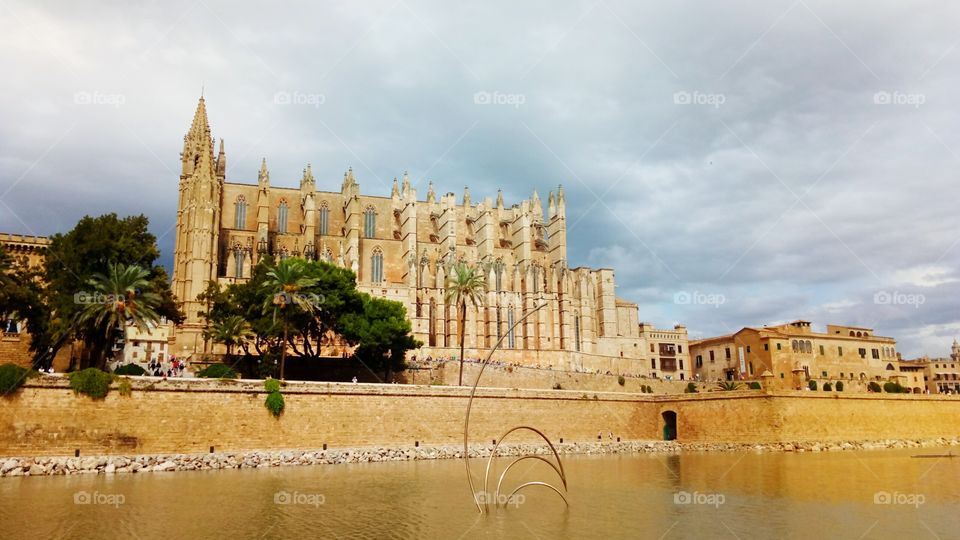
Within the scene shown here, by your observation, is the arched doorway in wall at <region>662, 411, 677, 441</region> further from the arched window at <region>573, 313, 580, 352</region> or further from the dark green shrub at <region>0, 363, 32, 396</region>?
the dark green shrub at <region>0, 363, 32, 396</region>

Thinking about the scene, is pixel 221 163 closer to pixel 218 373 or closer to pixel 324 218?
pixel 324 218

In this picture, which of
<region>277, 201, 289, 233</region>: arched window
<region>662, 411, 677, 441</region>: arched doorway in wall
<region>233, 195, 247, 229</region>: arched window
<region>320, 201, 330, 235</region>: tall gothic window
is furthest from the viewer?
<region>320, 201, 330, 235</region>: tall gothic window

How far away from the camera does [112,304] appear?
30453 mm

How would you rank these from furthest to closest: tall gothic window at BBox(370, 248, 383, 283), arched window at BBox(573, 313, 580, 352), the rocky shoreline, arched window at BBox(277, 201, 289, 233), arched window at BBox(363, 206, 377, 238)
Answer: arched window at BBox(363, 206, 377, 238) → arched window at BBox(573, 313, 580, 352) → arched window at BBox(277, 201, 289, 233) → tall gothic window at BBox(370, 248, 383, 283) → the rocky shoreline

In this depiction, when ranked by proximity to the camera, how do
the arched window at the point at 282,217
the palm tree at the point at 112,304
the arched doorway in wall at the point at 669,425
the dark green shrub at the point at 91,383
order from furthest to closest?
the arched window at the point at 282,217, the arched doorway in wall at the point at 669,425, the palm tree at the point at 112,304, the dark green shrub at the point at 91,383

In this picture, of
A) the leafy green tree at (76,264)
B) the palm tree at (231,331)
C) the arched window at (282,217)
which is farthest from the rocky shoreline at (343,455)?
the arched window at (282,217)

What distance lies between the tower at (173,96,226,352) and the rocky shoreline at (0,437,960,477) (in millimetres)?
19755

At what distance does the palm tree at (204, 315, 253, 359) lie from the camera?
125 ft

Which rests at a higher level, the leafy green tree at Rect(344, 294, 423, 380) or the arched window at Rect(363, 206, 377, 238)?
the arched window at Rect(363, 206, 377, 238)

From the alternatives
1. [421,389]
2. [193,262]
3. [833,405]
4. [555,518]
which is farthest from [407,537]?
[193,262]

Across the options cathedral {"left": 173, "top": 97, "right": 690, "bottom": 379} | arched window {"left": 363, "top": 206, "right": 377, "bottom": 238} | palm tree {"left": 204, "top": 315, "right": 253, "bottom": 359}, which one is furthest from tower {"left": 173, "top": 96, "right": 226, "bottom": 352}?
arched window {"left": 363, "top": 206, "right": 377, "bottom": 238}

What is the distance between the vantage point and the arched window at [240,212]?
→ 60469mm

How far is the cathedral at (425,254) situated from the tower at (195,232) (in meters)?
0.10

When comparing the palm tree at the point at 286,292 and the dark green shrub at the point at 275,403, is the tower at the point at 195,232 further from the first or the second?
the dark green shrub at the point at 275,403
